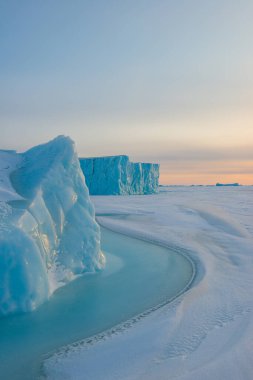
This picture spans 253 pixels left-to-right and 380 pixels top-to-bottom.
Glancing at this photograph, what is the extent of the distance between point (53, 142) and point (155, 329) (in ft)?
16.3

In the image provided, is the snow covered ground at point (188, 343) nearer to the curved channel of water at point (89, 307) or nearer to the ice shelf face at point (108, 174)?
the curved channel of water at point (89, 307)

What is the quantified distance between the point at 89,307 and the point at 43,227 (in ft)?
5.75

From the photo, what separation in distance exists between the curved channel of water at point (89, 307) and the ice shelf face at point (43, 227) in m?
0.29

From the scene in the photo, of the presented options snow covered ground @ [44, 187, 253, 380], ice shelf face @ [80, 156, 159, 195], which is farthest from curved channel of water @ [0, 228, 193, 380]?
ice shelf face @ [80, 156, 159, 195]

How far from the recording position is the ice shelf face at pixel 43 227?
4.59m

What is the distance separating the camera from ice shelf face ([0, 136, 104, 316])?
181 inches

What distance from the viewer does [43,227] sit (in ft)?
19.4

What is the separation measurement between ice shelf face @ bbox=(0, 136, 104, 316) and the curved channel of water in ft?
0.96

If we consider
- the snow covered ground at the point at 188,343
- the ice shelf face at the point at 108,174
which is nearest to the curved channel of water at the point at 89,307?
the snow covered ground at the point at 188,343

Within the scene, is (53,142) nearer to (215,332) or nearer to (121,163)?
(215,332)

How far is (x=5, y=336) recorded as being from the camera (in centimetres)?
396

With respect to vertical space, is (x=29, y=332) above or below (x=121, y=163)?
below

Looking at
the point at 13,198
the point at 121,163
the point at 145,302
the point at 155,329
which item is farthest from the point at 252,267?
the point at 121,163

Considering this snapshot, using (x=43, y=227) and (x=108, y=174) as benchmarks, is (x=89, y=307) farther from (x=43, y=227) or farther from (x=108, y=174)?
(x=108, y=174)
